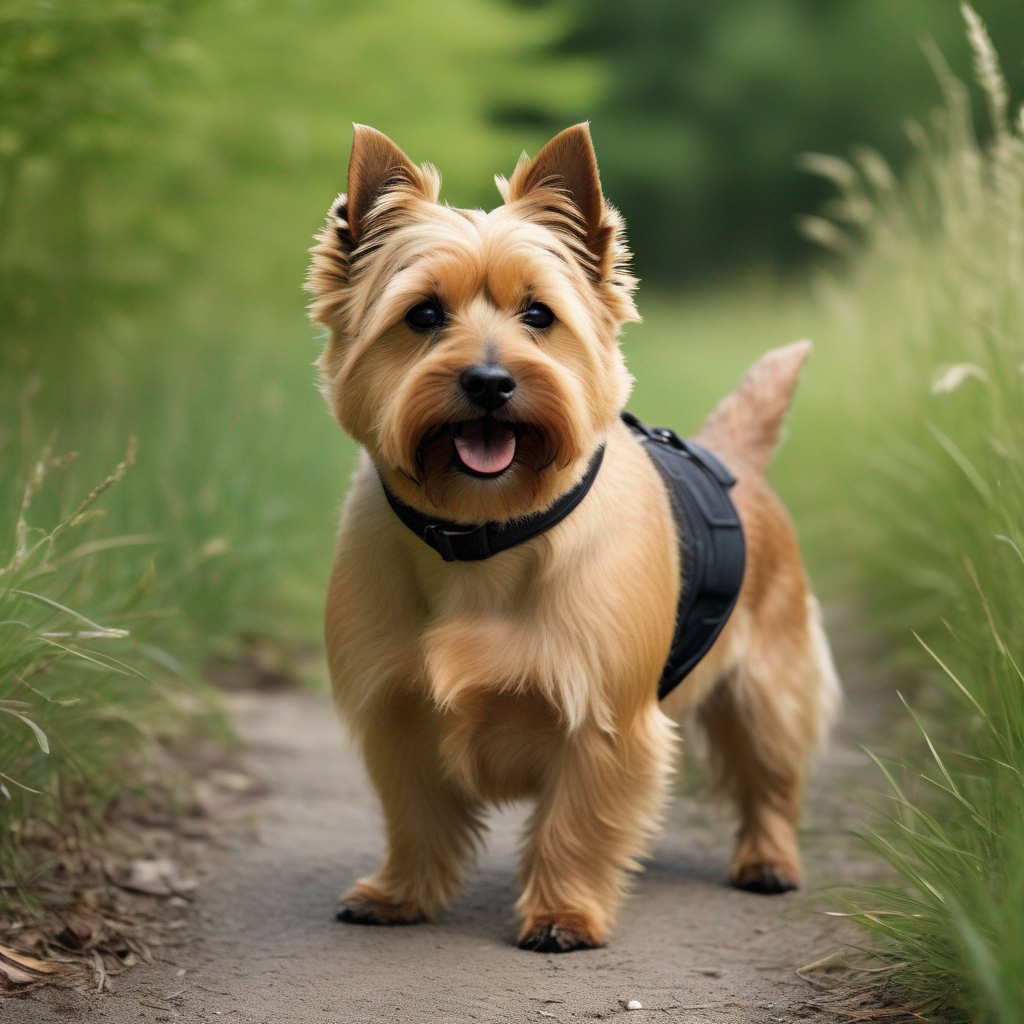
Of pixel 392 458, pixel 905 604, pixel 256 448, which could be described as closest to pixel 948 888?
pixel 392 458

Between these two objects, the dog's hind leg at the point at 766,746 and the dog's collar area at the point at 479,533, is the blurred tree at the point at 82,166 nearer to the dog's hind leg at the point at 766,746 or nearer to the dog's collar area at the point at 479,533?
the dog's collar area at the point at 479,533

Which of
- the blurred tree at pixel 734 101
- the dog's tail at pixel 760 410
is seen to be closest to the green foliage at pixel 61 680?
the dog's tail at pixel 760 410

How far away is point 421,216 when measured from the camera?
9.07 feet

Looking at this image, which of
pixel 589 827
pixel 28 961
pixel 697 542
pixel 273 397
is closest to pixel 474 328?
pixel 697 542

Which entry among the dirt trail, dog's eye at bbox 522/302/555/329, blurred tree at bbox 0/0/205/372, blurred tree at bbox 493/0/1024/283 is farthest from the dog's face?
blurred tree at bbox 493/0/1024/283

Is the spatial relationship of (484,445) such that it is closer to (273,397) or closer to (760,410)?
(760,410)

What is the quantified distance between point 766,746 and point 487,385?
159cm

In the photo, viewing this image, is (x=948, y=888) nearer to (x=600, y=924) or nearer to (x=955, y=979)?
(x=955, y=979)

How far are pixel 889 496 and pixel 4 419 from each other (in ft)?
12.7

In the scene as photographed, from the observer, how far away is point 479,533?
8.80 feet

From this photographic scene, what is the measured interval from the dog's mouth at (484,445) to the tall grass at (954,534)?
3.14 ft

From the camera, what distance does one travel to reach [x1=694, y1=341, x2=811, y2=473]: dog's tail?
150 inches

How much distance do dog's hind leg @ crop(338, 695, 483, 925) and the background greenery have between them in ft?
2.32

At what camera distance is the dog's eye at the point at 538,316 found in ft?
8.72
